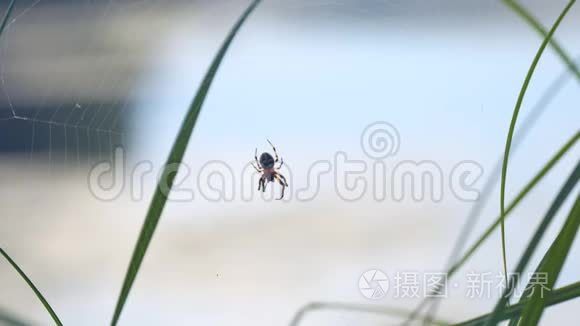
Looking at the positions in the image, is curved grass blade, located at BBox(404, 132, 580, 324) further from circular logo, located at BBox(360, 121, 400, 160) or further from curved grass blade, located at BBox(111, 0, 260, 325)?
circular logo, located at BBox(360, 121, 400, 160)

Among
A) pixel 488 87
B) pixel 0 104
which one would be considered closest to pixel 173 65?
pixel 0 104

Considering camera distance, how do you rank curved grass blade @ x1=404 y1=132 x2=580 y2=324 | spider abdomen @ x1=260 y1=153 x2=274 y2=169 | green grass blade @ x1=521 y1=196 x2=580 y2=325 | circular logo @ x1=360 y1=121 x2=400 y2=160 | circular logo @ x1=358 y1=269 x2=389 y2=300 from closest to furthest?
green grass blade @ x1=521 y1=196 x2=580 y2=325 < curved grass blade @ x1=404 y1=132 x2=580 y2=324 < circular logo @ x1=358 y1=269 x2=389 y2=300 < circular logo @ x1=360 y1=121 x2=400 y2=160 < spider abdomen @ x1=260 y1=153 x2=274 y2=169

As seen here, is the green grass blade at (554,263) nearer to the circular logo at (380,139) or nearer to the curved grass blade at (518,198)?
the curved grass blade at (518,198)

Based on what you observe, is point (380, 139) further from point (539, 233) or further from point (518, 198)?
point (539, 233)

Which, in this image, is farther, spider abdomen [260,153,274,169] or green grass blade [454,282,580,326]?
spider abdomen [260,153,274,169]

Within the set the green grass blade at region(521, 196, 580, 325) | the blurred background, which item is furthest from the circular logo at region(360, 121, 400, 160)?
the green grass blade at region(521, 196, 580, 325)
